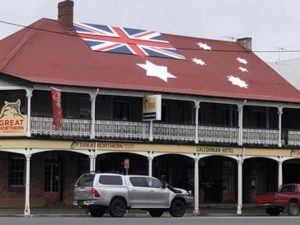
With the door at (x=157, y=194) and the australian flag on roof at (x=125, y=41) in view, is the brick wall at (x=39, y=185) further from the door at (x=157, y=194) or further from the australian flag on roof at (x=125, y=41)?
the door at (x=157, y=194)

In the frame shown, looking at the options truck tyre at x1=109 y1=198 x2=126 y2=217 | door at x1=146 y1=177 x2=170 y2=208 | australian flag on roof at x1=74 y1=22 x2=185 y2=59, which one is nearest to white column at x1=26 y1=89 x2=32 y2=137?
truck tyre at x1=109 y1=198 x2=126 y2=217

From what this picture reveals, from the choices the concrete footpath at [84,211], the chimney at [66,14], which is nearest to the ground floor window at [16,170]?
the concrete footpath at [84,211]

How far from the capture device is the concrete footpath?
32.3 m

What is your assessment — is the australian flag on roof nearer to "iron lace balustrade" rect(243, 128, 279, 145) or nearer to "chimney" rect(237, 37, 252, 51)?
"iron lace balustrade" rect(243, 128, 279, 145)

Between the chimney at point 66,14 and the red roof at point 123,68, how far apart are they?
368 mm

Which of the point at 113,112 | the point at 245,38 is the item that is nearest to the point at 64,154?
the point at 113,112

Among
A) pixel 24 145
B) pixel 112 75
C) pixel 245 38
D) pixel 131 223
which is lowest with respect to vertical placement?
pixel 131 223

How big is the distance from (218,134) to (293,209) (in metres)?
5.63

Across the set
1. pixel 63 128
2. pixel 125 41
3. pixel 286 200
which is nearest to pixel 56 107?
pixel 63 128

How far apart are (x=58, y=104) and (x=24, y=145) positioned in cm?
238

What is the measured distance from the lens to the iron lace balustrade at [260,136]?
39.8 m

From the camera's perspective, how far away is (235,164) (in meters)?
43.9

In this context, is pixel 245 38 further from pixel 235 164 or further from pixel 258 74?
pixel 235 164

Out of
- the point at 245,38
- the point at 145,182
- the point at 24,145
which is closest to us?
the point at 145,182
